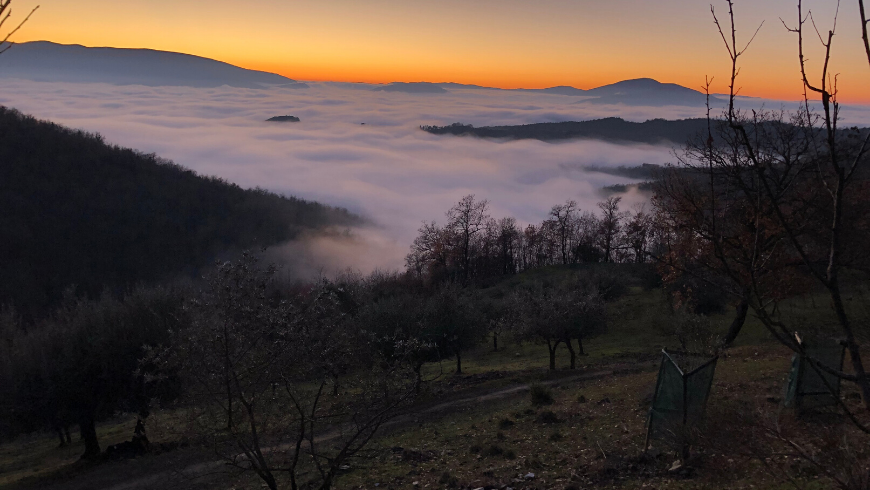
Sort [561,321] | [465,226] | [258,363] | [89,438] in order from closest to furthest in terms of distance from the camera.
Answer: [258,363]
[89,438]
[561,321]
[465,226]

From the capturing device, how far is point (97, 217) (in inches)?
3093

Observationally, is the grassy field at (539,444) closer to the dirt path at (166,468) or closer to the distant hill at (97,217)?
the dirt path at (166,468)

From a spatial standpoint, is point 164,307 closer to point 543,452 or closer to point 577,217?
point 543,452

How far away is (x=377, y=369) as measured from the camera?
901 cm

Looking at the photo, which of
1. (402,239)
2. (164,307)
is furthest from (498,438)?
(402,239)

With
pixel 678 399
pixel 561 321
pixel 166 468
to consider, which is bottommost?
pixel 166 468

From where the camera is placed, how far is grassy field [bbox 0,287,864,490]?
917cm

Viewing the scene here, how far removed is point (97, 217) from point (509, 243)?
61.9 metres

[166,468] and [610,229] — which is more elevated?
[610,229]

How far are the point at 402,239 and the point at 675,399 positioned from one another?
129693 millimetres

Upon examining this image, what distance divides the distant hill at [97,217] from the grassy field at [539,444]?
51639 millimetres

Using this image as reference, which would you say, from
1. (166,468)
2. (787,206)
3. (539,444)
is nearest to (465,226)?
(787,206)

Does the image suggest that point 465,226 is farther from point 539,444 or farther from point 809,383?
point 809,383

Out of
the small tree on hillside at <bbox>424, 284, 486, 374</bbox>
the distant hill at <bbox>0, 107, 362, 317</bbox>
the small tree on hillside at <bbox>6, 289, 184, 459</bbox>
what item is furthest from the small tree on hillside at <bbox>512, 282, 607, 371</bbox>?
the distant hill at <bbox>0, 107, 362, 317</bbox>
